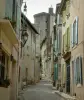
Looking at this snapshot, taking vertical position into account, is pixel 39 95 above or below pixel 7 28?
below

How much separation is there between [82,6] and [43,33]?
51613mm

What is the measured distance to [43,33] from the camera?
225 ft

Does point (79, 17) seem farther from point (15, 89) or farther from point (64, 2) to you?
point (64, 2)

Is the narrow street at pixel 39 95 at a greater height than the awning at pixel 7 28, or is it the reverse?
the awning at pixel 7 28

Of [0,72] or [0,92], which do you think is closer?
[0,92]

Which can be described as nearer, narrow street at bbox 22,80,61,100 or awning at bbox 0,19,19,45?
awning at bbox 0,19,19,45

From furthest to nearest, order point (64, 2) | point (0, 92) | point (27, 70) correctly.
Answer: point (27, 70) → point (64, 2) → point (0, 92)

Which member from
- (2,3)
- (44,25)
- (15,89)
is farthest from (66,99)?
(44,25)

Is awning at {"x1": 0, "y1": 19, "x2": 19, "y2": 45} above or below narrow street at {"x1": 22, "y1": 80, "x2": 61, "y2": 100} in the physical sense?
above

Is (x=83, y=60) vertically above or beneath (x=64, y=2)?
beneath

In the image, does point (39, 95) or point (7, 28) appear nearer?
point (7, 28)

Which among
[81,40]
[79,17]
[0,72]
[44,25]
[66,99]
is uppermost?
[44,25]

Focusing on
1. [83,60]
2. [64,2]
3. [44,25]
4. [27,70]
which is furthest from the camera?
[44,25]

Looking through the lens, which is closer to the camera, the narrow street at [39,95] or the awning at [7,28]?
the awning at [7,28]
